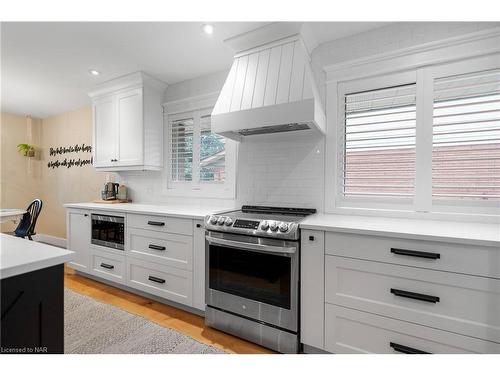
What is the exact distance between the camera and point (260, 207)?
253 centimetres

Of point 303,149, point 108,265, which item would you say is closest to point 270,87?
point 303,149

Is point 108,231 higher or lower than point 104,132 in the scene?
lower

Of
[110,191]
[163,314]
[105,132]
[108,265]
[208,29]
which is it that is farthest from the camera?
[110,191]

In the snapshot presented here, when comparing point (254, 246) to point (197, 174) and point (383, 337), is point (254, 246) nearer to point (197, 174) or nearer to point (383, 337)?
point (383, 337)

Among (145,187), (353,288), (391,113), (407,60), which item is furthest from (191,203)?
(407,60)

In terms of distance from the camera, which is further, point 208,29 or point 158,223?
point 158,223

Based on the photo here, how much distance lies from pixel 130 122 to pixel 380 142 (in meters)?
2.84

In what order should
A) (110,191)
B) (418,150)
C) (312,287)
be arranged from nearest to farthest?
1. (312,287)
2. (418,150)
3. (110,191)

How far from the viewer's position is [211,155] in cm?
300

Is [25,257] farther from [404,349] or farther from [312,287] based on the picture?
[404,349]

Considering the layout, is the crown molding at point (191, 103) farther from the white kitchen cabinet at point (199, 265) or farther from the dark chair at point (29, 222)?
the dark chair at point (29, 222)

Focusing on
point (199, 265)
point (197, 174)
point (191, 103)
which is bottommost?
point (199, 265)

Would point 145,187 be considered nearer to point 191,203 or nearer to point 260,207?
point 191,203

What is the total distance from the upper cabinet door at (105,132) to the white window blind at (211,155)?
1.22 meters
